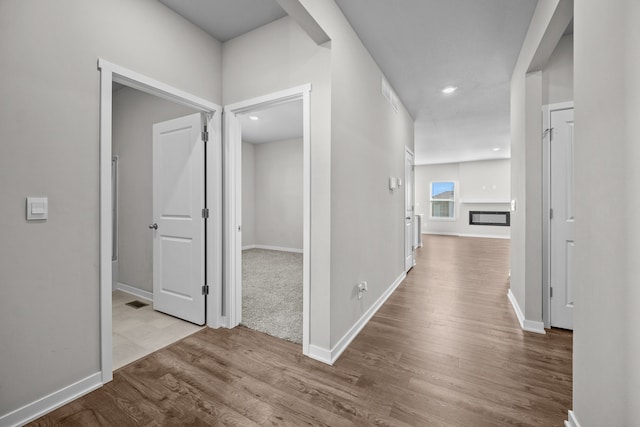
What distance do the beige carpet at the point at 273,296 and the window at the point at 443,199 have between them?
23.2 ft

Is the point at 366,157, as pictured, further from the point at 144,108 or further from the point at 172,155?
the point at 144,108

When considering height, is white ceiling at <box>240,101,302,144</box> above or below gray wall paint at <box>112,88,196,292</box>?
above

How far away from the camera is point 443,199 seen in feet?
33.8

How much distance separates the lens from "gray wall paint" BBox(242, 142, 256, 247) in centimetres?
709

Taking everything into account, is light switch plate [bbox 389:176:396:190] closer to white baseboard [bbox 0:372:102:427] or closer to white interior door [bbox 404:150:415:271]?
white interior door [bbox 404:150:415:271]

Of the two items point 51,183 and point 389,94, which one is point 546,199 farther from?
point 51,183

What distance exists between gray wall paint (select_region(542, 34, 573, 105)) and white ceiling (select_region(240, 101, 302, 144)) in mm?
3139

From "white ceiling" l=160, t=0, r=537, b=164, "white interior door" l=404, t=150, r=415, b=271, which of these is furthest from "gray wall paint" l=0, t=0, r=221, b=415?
"white interior door" l=404, t=150, r=415, b=271

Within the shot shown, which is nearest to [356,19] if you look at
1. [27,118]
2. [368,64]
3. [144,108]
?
[368,64]

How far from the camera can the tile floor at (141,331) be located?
2077 mm

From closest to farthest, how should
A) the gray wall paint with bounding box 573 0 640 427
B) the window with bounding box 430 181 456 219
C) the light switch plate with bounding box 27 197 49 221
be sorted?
the gray wall paint with bounding box 573 0 640 427 → the light switch plate with bounding box 27 197 49 221 → the window with bounding box 430 181 456 219

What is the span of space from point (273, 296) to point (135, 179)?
7.68 ft

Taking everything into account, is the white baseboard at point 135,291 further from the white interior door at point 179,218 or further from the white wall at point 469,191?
the white wall at point 469,191

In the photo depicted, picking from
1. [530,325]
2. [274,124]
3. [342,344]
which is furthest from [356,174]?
[274,124]
